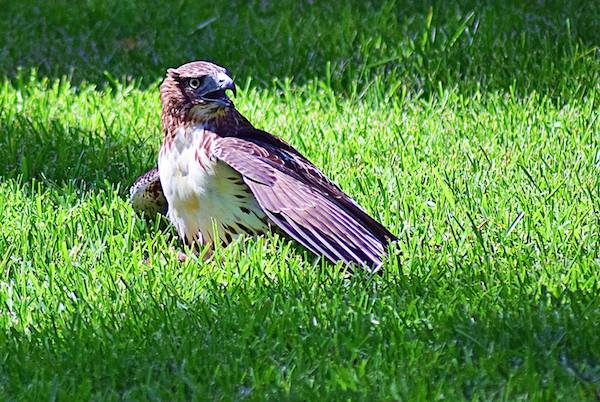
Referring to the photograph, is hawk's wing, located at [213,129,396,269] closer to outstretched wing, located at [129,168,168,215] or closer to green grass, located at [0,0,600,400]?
green grass, located at [0,0,600,400]

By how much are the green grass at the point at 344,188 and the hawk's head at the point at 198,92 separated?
1.87 feet

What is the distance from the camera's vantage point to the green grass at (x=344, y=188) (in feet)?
12.5

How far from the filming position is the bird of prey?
4602 mm

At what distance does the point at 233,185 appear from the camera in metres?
4.84

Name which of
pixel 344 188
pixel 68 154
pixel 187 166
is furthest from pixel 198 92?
pixel 68 154

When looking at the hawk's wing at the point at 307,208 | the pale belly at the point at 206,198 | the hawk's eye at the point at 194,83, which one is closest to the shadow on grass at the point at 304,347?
the hawk's wing at the point at 307,208

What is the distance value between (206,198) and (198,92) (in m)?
0.50

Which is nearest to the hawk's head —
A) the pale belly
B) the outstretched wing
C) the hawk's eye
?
the hawk's eye

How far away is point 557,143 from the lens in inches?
239

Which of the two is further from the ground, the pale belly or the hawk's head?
the hawk's head

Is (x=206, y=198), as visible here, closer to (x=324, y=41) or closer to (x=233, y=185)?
(x=233, y=185)

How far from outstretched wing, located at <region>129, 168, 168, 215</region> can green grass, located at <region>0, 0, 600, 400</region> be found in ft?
0.24

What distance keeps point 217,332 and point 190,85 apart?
1396 millimetres

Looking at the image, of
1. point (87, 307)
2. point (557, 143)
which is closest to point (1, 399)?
point (87, 307)
